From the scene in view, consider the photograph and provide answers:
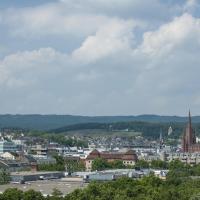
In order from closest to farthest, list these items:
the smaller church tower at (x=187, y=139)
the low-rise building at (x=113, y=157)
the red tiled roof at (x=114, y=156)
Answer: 1. the low-rise building at (x=113, y=157)
2. the red tiled roof at (x=114, y=156)
3. the smaller church tower at (x=187, y=139)

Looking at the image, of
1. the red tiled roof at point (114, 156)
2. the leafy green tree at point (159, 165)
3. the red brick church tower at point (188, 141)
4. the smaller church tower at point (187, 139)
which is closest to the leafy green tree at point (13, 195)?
the leafy green tree at point (159, 165)

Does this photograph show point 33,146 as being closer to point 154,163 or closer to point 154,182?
point 154,163

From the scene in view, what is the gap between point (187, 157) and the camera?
469 feet

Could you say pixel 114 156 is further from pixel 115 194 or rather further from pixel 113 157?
pixel 115 194

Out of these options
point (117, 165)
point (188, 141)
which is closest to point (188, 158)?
point (188, 141)

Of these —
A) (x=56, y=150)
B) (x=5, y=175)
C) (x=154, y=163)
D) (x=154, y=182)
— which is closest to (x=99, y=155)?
(x=154, y=163)

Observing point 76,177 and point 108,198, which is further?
point 76,177

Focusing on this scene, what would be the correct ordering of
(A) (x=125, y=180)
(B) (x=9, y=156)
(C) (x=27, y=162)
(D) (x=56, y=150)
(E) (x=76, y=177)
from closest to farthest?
(A) (x=125, y=180)
(E) (x=76, y=177)
(C) (x=27, y=162)
(B) (x=9, y=156)
(D) (x=56, y=150)

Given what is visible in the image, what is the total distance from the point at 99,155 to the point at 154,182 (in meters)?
67.1

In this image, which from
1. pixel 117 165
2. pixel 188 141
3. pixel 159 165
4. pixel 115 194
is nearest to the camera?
pixel 115 194

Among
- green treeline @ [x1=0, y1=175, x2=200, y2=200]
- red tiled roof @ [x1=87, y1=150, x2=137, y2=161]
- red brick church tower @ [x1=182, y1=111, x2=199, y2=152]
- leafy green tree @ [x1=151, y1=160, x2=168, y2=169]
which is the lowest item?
leafy green tree @ [x1=151, y1=160, x2=168, y2=169]

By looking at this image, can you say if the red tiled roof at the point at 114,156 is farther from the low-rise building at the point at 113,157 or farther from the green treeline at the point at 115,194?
the green treeline at the point at 115,194

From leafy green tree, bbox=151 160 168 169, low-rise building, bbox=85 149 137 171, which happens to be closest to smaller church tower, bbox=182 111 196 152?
low-rise building, bbox=85 149 137 171

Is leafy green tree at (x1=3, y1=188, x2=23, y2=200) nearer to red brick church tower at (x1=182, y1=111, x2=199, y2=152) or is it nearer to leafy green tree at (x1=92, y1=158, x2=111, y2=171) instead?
leafy green tree at (x1=92, y1=158, x2=111, y2=171)
